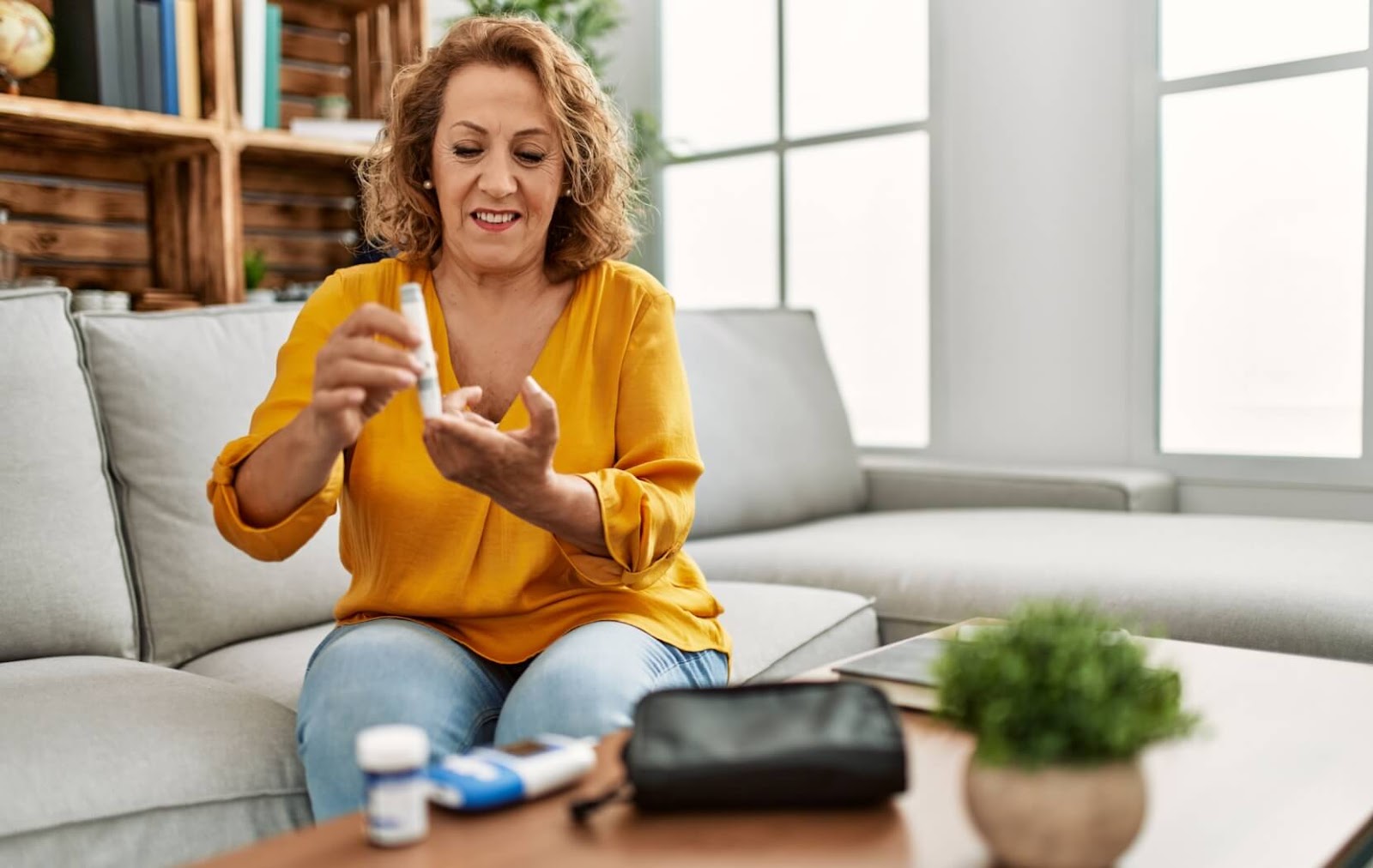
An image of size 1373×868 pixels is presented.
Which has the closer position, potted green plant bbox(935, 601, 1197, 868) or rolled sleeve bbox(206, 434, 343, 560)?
potted green plant bbox(935, 601, 1197, 868)

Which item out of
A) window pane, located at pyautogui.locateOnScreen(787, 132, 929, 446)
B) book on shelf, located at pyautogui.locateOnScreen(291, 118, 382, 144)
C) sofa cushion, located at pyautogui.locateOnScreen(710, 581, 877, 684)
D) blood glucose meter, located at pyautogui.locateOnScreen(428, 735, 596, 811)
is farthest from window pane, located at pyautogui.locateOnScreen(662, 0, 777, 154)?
blood glucose meter, located at pyautogui.locateOnScreen(428, 735, 596, 811)

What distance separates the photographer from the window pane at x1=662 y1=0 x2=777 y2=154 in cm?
352

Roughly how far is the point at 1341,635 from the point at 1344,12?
1535mm

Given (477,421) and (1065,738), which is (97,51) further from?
(1065,738)

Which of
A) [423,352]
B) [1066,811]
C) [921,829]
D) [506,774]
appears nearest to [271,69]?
[423,352]

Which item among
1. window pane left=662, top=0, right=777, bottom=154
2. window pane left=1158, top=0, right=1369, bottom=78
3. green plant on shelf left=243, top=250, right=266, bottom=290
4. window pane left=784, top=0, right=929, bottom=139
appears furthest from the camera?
window pane left=662, top=0, right=777, bottom=154

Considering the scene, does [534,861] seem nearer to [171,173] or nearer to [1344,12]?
[171,173]

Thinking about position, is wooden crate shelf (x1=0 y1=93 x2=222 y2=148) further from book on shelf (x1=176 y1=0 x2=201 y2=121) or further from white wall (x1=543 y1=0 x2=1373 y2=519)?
white wall (x1=543 y1=0 x2=1373 y2=519)

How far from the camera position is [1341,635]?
154cm

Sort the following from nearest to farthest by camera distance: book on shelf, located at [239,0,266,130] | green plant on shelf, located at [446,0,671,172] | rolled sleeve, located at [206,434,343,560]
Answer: rolled sleeve, located at [206,434,343,560] < book on shelf, located at [239,0,266,130] < green plant on shelf, located at [446,0,671,172]

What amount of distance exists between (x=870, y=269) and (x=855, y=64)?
565 millimetres

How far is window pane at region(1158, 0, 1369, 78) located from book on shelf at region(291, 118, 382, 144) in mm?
1790

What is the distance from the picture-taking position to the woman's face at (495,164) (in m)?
1.37

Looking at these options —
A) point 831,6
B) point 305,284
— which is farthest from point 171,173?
point 831,6
